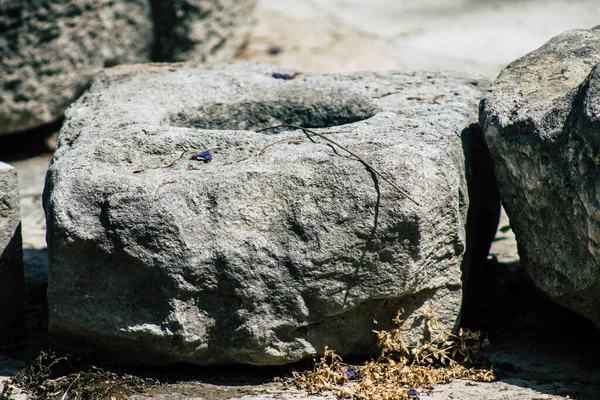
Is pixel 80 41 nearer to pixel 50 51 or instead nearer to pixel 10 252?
pixel 50 51

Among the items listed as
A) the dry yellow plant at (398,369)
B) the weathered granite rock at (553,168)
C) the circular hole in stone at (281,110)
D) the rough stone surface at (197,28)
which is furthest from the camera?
the rough stone surface at (197,28)

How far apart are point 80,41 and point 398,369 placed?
3.72m

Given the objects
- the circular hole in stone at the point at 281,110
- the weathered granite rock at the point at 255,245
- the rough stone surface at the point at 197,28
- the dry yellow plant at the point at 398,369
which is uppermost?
the rough stone surface at the point at 197,28

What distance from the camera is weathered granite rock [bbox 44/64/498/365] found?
2557 mm

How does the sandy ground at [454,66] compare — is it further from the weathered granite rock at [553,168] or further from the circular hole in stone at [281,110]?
the circular hole in stone at [281,110]

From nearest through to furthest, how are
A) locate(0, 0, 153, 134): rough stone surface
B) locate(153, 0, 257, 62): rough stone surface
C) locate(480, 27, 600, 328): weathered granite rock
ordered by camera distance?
1. locate(480, 27, 600, 328): weathered granite rock
2. locate(0, 0, 153, 134): rough stone surface
3. locate(153, 0, 257, 62): rough stone surface

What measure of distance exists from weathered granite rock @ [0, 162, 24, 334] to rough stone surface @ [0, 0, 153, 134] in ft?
7.80

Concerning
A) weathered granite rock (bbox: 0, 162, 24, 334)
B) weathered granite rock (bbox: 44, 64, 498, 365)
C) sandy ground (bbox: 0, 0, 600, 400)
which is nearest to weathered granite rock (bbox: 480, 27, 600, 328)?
weathered granite rock (bbox: 44, 64, 498, 365)

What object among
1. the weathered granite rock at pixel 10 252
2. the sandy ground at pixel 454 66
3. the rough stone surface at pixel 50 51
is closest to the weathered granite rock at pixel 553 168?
the sandy ground at pixel 454 66

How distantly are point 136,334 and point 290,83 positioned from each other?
4.80 ft

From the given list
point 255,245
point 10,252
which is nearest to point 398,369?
point 255,245

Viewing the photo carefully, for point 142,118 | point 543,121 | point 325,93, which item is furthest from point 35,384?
point 543,121

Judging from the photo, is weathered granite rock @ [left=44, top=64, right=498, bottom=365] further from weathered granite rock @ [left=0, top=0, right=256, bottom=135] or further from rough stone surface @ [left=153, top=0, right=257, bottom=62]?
rough stone surface @ [left=153, top=0, right=257, bottom=62]

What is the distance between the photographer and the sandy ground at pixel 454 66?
8.91 feet
